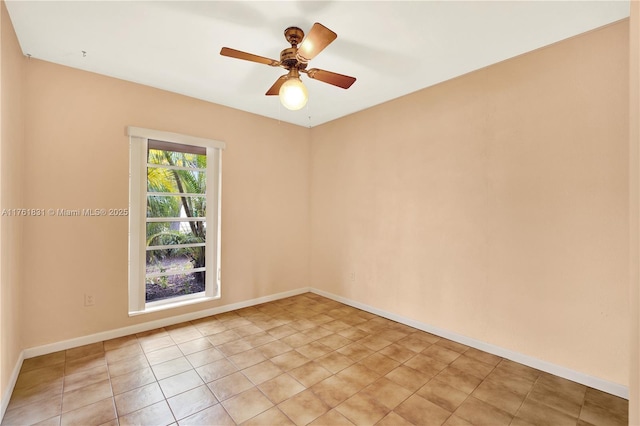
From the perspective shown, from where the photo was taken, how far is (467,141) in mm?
2992

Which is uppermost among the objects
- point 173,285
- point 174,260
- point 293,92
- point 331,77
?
point 331,77

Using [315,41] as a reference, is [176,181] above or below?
below

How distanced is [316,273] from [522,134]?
10.8 feet

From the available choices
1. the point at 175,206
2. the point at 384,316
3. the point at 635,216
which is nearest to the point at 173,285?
the point at 175,206

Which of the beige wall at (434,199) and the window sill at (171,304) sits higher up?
the beige wall at (434,199)

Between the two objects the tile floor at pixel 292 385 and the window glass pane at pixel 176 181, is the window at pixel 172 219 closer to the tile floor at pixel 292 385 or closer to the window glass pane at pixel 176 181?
the window glass pane at pixel 176 181

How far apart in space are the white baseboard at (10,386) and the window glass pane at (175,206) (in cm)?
164

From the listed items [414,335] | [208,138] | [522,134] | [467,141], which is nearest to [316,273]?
[414,335]

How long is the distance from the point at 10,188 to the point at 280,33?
7.92 feet

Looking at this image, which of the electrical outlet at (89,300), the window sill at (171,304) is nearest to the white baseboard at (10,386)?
the electrical outlet at (89,300)

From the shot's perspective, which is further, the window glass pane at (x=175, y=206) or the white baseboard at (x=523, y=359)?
the window glass pane at (x=175, y=206)

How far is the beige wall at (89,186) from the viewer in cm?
271

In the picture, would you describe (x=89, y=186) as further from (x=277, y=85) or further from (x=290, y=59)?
(x=290, y=59)

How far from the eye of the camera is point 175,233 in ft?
11.8
